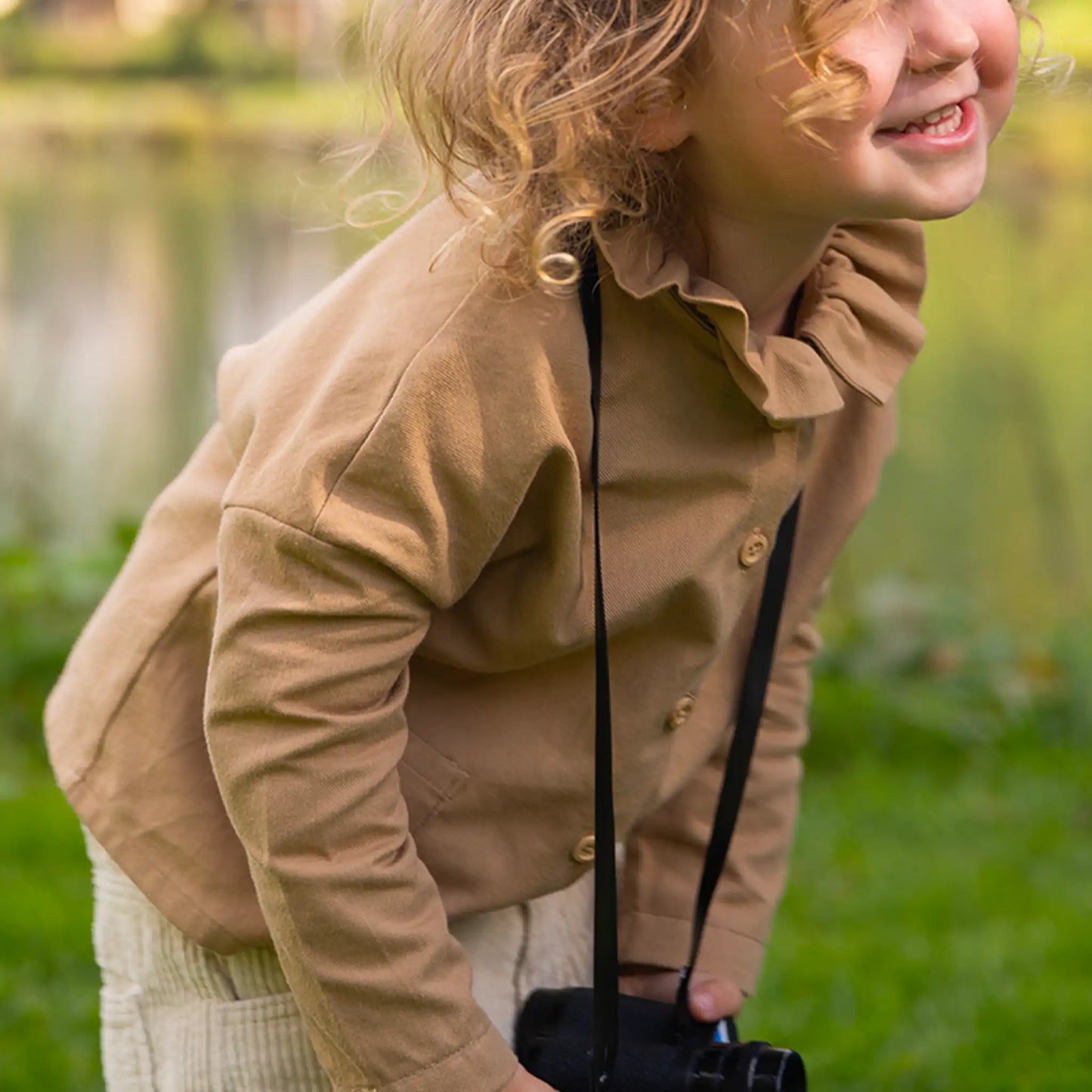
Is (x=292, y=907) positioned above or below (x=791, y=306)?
below

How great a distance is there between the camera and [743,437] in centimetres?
139

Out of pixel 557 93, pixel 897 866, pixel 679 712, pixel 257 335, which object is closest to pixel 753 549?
pixel 679 712

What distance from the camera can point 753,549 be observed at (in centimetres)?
144

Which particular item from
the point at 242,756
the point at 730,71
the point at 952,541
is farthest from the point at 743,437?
the point at 952,541

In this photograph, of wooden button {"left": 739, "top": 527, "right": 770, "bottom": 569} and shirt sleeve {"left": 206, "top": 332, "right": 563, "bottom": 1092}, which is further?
wooden button {"left": 739, "top": 527, "right": 770, "bottom": 569}

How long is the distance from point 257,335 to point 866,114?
3.51 m

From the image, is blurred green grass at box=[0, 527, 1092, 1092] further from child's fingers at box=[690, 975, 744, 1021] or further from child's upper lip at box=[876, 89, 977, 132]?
child's upper lip at box=[876, 89, 977, 132]

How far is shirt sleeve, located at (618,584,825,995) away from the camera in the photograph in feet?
5.50

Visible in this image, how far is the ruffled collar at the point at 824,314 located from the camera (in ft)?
4.24

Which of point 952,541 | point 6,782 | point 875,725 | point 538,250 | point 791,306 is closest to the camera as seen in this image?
point 538,250

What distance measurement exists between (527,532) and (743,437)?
0.66 ft

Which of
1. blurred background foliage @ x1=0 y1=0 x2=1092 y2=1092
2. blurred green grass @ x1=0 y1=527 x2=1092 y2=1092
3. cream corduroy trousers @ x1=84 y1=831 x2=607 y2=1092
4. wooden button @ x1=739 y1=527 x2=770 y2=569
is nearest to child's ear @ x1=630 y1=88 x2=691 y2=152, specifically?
wooden button @ x1=739 y1=527 x2=770 y2=569

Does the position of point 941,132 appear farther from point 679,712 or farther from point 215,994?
point 215,994

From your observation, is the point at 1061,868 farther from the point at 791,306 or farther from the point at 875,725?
the point at 791,306
